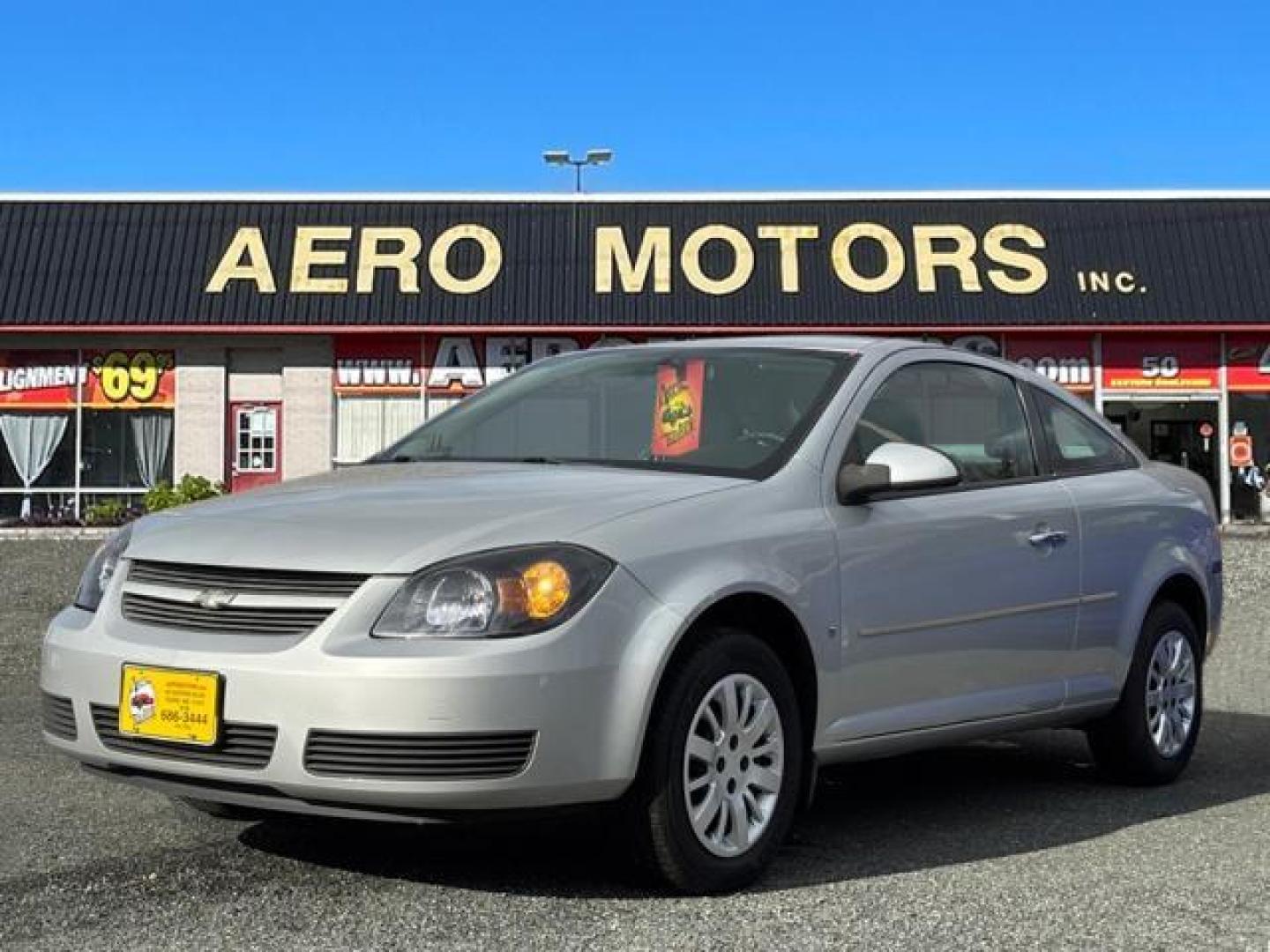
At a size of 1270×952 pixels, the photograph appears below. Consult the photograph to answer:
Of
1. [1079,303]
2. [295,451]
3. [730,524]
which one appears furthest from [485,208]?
[730,524]

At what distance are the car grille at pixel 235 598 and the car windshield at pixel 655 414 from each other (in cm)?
124

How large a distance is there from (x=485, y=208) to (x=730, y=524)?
22.3 m

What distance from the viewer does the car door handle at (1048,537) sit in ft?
18.1

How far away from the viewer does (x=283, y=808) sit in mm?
4020

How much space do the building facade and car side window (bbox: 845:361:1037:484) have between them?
1891 centimetres

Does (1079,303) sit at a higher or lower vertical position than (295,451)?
higher

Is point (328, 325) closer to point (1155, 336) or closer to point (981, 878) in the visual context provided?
point (1155, 336)

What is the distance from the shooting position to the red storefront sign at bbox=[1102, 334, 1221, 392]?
25266mm

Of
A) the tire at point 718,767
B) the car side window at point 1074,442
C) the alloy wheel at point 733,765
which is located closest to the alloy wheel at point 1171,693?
the car side window at point 1074,442

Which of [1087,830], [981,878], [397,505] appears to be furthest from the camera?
[1087,830]

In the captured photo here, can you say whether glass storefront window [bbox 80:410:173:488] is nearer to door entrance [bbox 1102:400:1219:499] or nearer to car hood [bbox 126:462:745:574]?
door entrance [bbox 1102:400:1219:499]

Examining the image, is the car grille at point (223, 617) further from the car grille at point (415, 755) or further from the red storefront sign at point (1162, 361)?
the red storefront sign at point (1162, 361)

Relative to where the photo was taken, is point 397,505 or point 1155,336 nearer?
point 397,505

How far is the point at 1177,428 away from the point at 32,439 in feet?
61.9
